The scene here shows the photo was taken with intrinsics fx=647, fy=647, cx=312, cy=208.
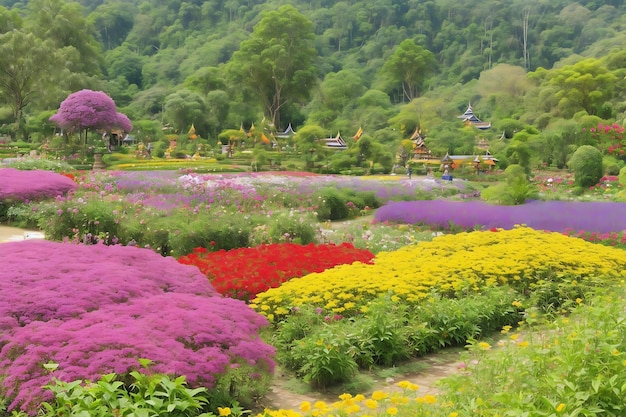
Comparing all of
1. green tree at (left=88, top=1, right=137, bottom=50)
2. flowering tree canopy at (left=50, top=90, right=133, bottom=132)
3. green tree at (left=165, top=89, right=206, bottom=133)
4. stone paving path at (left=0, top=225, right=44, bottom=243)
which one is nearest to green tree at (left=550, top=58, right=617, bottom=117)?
green tree at (left=165, top=89, right=206, bottom=133)

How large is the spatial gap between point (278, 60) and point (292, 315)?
48.1 metres

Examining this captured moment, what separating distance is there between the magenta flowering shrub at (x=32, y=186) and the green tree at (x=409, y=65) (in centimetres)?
4820

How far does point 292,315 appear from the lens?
6027 millimetres

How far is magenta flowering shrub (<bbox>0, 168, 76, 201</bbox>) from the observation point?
13.5 m

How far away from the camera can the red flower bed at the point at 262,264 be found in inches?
272

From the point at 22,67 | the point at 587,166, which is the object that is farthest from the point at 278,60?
the point at 587,166

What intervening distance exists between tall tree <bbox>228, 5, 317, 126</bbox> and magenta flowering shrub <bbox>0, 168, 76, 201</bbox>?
38.5m

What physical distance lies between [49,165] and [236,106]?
33800 mm

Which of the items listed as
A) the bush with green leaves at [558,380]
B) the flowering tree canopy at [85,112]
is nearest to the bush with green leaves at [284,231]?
the bush with green leaves at [558,380]

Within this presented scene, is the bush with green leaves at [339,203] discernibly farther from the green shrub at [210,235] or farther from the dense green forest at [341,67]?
the dense green forest at [341,67]

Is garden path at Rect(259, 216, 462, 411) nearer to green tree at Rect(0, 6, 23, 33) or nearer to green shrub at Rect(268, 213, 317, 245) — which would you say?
green shrub at Rect(268, 213, 317, 245)

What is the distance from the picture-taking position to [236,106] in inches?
2112

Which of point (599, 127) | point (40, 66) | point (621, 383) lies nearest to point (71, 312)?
point (621, 383)

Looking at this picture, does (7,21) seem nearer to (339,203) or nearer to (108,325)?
(339,203)
